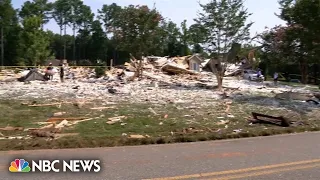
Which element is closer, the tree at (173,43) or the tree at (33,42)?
the tree at (33,42)

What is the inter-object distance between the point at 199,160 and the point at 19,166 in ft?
9.95

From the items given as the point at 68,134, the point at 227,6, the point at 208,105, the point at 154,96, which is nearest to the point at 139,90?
the point at 154,96

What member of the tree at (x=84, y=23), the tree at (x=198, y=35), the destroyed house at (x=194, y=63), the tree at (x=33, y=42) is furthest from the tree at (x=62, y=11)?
the tree at (x=198, y=35)

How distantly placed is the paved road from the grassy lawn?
0.75 meters

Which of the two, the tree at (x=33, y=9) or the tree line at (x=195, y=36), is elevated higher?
the tree at (x=33, y=9)

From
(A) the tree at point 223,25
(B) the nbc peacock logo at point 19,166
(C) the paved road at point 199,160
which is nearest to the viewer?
(C) the paved road at point 199,160

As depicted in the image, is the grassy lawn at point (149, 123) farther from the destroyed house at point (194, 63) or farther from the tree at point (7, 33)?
the tree at point (7, 33)

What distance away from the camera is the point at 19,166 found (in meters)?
6.14

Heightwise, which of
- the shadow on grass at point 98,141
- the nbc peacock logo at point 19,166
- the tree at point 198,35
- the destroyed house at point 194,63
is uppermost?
the tree at point 198,35

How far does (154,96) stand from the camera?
18.9m

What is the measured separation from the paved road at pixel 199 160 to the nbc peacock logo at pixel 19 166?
0.12 meters

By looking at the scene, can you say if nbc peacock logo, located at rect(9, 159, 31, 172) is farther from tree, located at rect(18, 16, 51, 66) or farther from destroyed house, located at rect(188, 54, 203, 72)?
tree, located at rect(18, 16, 51, 66)

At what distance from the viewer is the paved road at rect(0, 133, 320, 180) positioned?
18.8ft

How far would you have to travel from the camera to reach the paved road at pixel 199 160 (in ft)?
18.8
